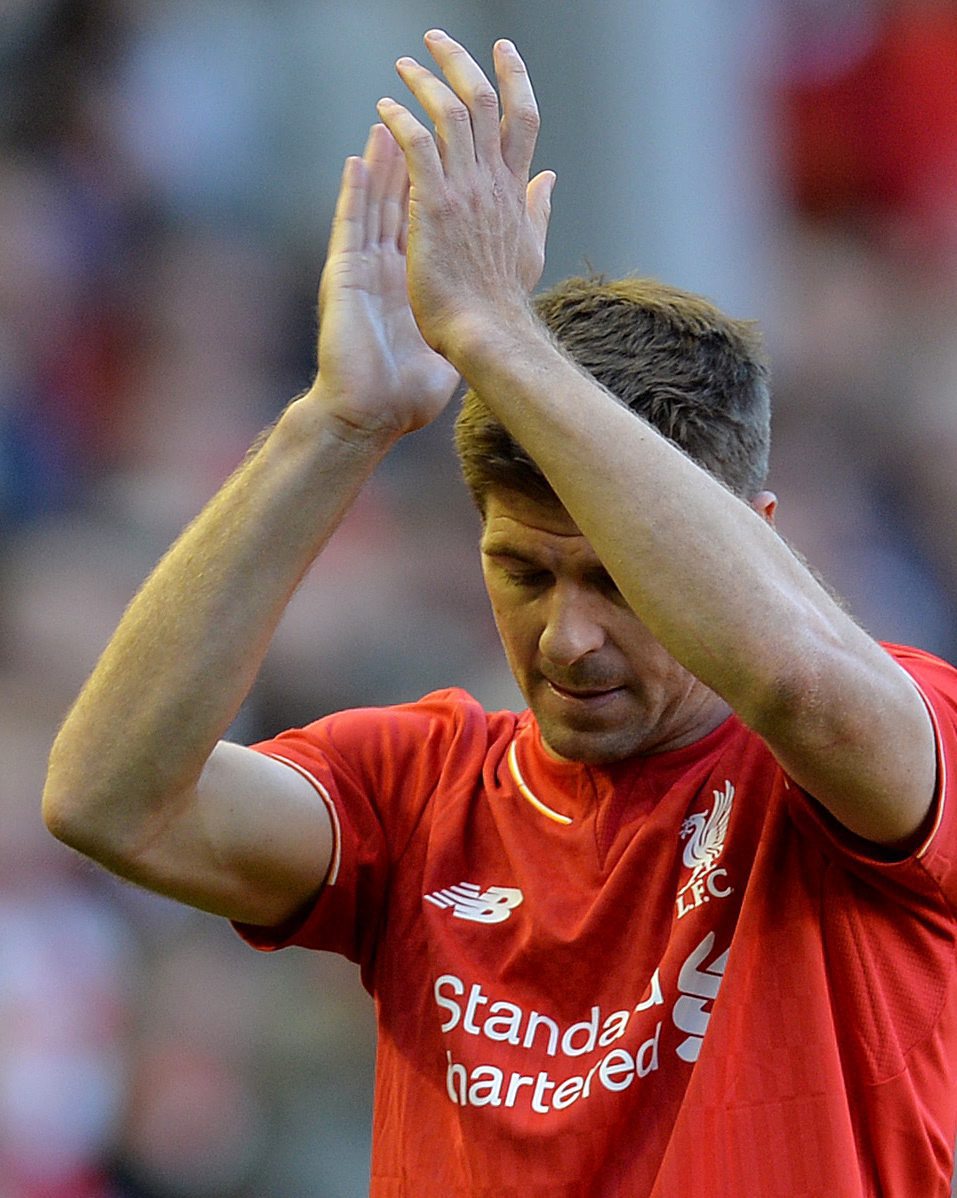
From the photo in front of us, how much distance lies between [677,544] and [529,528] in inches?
12.9

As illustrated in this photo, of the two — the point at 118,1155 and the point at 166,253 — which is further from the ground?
the point at 166,253

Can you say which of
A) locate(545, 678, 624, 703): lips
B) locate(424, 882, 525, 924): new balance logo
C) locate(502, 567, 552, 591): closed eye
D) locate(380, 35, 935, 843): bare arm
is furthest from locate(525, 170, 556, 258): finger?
locate(424, 882, 525, 924): new balance logo

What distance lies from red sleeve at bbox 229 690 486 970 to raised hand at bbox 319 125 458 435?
15.8 inches

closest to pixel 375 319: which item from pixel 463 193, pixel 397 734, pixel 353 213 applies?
pixel 353 213

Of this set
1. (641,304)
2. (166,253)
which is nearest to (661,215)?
(641,304)

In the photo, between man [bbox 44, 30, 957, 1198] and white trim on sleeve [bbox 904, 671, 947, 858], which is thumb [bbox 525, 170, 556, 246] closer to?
man [bbox 44, 30, 957, 1198]

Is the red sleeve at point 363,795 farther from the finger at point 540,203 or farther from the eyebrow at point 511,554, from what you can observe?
the finger at point 540,203

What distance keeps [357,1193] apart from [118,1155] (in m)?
0.47

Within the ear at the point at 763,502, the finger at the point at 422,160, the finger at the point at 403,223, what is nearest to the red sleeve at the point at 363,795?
the ear at the point at 763,502

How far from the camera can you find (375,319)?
2.22m

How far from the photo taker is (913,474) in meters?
4.72

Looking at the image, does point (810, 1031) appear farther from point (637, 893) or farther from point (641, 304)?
point (641, 304)

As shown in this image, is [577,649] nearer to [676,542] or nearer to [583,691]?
[583,691]

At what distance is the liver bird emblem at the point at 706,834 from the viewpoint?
6.97 feet
